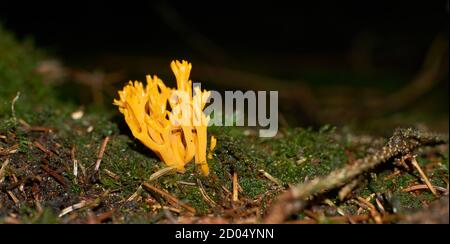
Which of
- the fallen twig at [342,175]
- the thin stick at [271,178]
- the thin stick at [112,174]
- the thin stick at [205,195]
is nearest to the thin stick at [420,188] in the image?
the fallen twig at [342,175]

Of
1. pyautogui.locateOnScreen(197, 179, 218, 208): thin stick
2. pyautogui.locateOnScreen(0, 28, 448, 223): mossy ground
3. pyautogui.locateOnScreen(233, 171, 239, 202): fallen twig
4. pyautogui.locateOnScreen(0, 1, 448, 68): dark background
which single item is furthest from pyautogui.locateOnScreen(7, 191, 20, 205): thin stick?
pyautogui.locateOnScreen(0, 1, 448, 68): dark background

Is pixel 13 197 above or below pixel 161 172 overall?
below

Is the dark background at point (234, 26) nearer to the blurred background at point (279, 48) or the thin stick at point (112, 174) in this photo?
the blurred background at point (279, 48)

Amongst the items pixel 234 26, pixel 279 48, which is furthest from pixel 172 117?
pixel 234 26

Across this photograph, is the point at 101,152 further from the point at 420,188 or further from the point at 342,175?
the point at 420,188

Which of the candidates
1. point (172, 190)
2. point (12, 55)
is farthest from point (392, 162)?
point (12, 55)
